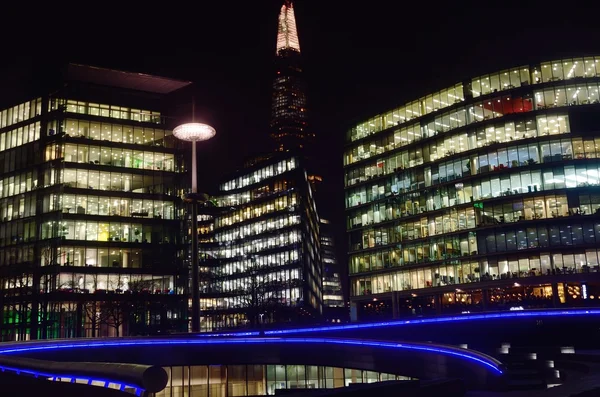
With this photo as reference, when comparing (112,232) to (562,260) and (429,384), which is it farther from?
(429,384)

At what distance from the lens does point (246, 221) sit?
16800 cm

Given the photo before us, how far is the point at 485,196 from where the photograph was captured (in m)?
90.3

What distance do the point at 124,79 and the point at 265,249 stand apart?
68.1m

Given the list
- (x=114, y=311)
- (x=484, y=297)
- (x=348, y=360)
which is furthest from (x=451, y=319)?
(x=114, y=311)

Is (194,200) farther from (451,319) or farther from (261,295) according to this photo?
(261,295)

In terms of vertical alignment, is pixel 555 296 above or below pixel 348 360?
above

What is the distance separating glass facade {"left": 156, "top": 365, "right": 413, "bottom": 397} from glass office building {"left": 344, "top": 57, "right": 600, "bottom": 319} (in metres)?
38.3

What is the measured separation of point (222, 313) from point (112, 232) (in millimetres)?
76617

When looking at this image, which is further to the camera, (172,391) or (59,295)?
(59,295)

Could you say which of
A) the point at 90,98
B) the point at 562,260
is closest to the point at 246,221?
the point at 90,98

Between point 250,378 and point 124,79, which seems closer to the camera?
point 250,378

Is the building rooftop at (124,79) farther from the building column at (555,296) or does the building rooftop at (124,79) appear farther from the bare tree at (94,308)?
the building column at (555,296)

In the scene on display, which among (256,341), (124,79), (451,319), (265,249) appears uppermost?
(124,79)

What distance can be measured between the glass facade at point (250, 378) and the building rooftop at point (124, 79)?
60.3 meters
